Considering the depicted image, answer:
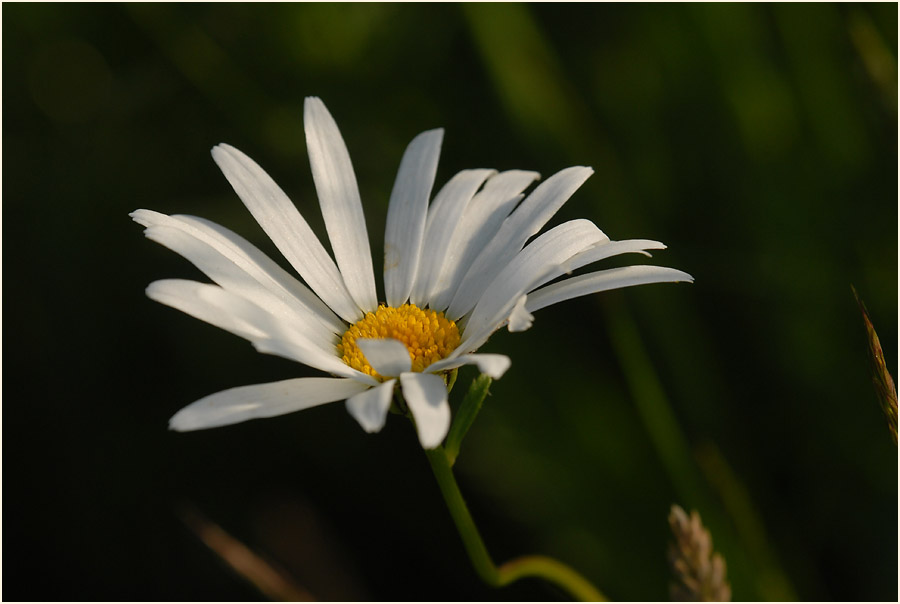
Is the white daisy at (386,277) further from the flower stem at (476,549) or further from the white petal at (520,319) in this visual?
the flower stem at (476,549)

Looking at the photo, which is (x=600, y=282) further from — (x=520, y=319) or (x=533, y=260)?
(x=520, y=319)

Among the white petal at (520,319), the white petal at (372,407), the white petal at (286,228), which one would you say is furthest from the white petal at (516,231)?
the white petal at (372,407)

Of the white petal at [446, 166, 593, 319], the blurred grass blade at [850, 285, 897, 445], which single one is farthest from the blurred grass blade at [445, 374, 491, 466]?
the blurred grass blade at [850, 285, 897, 445]

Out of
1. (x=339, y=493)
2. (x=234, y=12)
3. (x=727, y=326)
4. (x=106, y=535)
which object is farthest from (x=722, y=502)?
(x=234, y=12)

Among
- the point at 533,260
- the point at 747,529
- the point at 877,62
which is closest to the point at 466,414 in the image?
the point at 533,260

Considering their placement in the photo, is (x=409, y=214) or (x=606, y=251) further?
(x=409, y=214)
